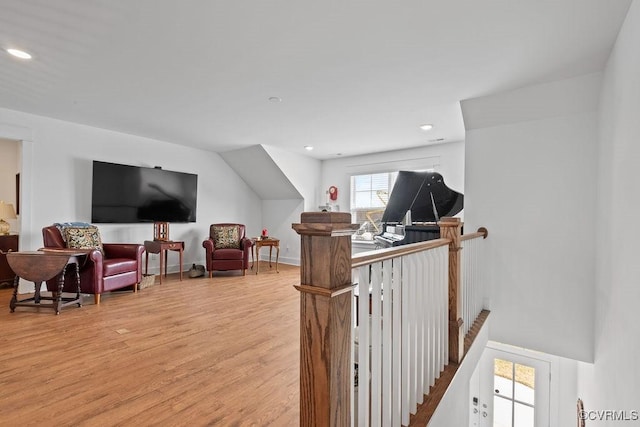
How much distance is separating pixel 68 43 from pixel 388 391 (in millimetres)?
3174

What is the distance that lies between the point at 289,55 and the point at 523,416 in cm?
576

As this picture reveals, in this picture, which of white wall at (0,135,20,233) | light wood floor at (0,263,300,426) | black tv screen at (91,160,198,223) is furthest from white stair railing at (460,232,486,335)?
white wall at (0,135,20,233)

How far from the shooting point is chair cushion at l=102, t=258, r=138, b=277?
3503 millimetres

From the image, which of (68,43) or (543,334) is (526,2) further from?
(68,43)

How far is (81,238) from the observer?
3.69 metres

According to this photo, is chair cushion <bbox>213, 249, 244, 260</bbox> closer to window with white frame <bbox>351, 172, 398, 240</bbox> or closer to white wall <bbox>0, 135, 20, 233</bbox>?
window with white frame <bbox>351, 172, 398, 240</bbox>

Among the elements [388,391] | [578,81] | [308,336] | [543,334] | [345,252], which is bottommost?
[543,334]

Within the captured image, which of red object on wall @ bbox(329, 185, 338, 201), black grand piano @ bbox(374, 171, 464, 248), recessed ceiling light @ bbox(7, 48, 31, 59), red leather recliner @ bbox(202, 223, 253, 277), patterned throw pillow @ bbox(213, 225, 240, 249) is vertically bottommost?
red leather recliner @ bbox(202, 223, 253, 277)

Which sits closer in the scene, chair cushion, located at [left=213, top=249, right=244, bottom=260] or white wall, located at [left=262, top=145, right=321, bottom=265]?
chair cushion, located at [left=213, top=249, right=244, bottom=260]

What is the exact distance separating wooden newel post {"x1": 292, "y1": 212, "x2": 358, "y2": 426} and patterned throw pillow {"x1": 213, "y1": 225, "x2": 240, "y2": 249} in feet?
15.5

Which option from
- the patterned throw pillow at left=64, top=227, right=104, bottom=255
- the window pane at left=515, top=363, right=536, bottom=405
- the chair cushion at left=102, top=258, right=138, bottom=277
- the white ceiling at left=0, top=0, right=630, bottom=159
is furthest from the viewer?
the window pane at left=515, top=363, right=536, bottom=405

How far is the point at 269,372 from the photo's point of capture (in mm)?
1965

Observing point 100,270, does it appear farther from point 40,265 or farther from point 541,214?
point 541,214

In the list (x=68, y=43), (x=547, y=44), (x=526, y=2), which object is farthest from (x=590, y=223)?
(x=68, y=43)
